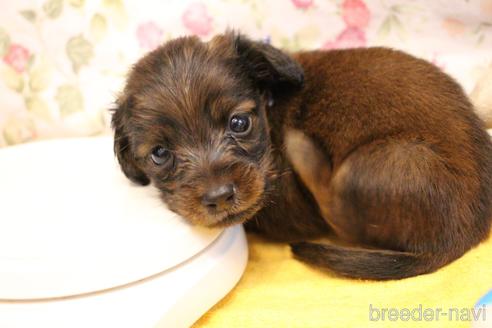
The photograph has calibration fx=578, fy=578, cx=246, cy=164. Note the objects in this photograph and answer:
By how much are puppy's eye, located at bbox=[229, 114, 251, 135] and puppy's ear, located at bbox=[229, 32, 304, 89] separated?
0.66 feet

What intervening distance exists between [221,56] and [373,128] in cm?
64

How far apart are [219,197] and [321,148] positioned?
58 cm

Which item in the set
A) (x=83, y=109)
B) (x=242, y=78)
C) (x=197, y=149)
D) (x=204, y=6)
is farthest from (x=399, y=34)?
(x=83, y=109)

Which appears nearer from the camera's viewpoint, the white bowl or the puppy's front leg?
the white bowl

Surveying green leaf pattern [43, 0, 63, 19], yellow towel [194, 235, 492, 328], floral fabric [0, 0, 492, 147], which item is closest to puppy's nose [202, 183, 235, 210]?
yellow towel [194, 235, 492, 328]

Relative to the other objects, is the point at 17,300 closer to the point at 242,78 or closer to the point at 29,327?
the point at 29,327

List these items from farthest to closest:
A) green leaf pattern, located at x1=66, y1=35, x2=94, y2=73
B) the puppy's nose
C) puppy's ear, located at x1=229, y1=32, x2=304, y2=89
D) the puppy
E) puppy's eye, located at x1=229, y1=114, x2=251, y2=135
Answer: green leaf pattern, located at x1=66, y1=35, x2=94, y2=73
puppy's ear, located at x1=229, y1=32, x2=304, y2=89
puppy's eye, located at x1=229, y1=114, x2=251, y2=135
the puppy
the puppy's nose

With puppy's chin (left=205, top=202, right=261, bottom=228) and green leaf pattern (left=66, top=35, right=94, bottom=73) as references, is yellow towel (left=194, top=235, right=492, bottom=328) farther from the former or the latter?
green leaf pattern (left=66, top=35, right=94, bottom=73)

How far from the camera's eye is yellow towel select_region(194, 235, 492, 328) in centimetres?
195

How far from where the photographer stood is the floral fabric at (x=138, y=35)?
10.1ft

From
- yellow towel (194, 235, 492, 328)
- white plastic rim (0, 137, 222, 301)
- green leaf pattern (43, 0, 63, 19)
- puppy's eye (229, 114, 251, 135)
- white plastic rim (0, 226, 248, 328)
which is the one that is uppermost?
green leaf pattern (43, 0, 63, 19)

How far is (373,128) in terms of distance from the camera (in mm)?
2176

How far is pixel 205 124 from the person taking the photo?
208 centimetres

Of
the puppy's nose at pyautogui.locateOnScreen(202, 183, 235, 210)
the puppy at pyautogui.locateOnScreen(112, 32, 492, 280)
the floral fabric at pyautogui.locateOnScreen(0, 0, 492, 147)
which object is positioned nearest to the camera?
the puppy's nose at pyautogui.locateOnScreen(202, 183, 235, 210)
